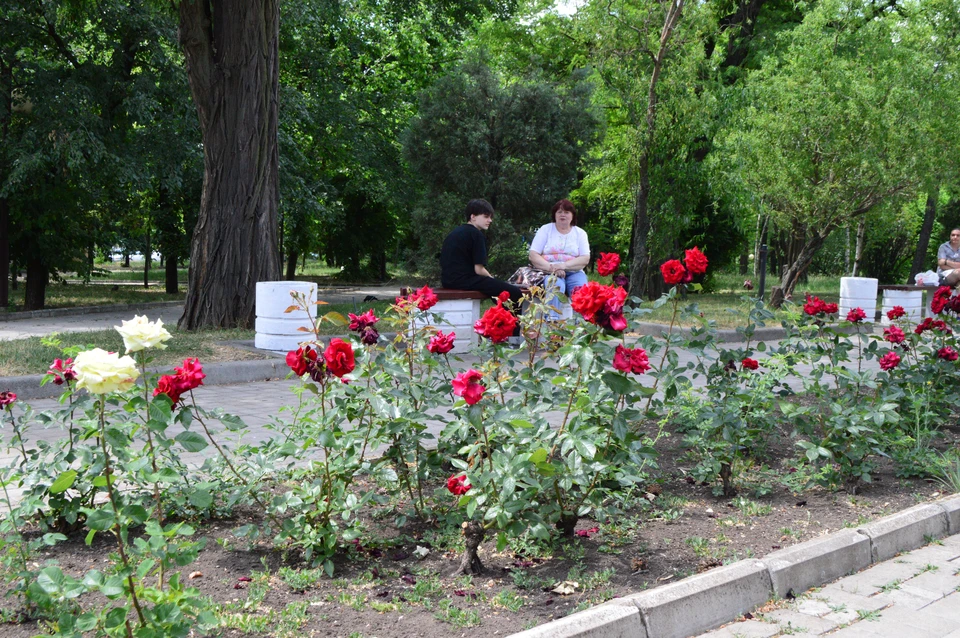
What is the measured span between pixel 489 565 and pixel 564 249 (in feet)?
28.9

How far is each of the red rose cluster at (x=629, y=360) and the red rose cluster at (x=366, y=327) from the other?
1242 millimetres

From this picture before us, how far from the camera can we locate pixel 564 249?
12.8m

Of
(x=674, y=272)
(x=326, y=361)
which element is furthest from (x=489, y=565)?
(x=674, y=272)

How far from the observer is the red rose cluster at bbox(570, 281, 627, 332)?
4.14 m

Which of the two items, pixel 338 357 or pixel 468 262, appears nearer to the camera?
pixel 338 357

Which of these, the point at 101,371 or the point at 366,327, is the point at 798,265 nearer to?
the point at 366,327

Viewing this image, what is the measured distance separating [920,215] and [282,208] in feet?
94.8

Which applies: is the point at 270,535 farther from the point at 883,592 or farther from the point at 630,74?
the point at 630,74

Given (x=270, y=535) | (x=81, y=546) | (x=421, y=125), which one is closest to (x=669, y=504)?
(x=270, y=535)

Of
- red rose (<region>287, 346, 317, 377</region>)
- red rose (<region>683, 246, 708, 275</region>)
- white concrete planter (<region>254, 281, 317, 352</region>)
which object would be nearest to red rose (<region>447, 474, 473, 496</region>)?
red rose (<region>287, 346, 317, 377</region>)

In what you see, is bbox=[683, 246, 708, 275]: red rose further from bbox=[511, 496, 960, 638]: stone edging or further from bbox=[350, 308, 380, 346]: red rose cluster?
bbox=[350, 308, 380, 346]: red rose cluster

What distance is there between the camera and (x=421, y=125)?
21969 millimetres

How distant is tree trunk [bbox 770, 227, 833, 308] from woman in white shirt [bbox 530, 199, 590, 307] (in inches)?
342

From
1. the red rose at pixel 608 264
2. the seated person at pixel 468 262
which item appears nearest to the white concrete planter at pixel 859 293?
the seated person at pixel 468 262
